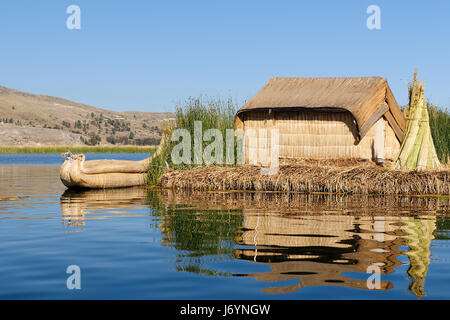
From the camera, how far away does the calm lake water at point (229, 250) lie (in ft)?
21.0

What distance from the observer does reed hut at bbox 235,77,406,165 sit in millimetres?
A: 20453

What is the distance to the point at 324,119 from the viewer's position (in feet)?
68.0

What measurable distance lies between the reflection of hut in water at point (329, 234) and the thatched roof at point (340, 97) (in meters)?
4.07

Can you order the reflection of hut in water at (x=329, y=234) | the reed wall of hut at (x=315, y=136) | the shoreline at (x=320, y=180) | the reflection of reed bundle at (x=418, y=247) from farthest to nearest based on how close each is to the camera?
the reed wall of hut at (x=315, y=136) < the shoreline at (x=320, y=180) < the reflection of hut in water at (x=329, y=234) < the reflection of reed bundle at (x=418, y=247)

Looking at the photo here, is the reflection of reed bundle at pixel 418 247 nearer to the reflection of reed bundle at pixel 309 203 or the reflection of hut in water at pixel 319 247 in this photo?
the reflection of hut in water at pixel 319 247

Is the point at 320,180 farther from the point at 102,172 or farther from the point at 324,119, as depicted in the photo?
the point at 102,172

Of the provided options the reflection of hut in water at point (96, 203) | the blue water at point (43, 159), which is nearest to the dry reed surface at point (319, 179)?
the reflection of hut in water at point (96, 203)

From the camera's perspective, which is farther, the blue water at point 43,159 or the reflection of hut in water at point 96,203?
the blue water at point 43,159

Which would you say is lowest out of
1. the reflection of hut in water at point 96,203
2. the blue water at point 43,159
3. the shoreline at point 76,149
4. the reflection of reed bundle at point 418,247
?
the reflection of reed bundle at point 418,247

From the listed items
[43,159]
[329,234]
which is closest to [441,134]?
[329,234]

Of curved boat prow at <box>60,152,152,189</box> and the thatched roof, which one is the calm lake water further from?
curved boat prow at <box>60,152,152,189</box>

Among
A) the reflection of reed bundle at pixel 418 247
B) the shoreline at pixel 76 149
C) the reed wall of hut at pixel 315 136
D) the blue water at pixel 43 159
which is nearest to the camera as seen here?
the reflection of reed bundle at pixel 418 247

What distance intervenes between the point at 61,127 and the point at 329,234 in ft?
381
